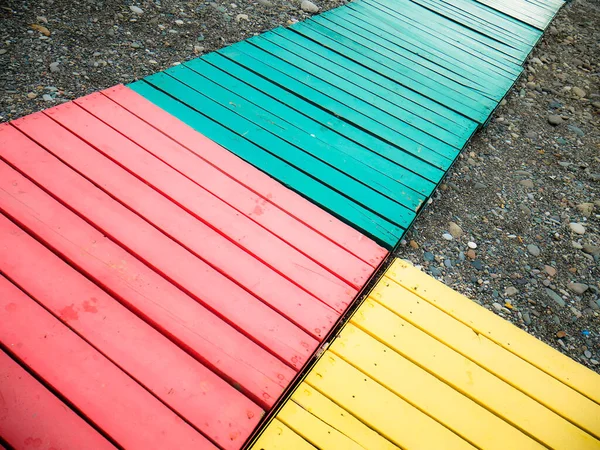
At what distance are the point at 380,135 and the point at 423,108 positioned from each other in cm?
60

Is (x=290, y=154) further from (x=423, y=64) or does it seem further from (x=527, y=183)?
(x=423, y=64)

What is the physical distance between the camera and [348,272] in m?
2.18

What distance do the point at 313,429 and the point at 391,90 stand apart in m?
2.71

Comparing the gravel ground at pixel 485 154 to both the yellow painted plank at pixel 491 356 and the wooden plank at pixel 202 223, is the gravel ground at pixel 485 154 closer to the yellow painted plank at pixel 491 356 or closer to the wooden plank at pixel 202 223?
the yellow painted plank at pixel 491 356

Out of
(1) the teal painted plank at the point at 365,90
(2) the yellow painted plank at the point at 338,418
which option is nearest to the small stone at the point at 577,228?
(1) the teal painted plank at the point at 365,90

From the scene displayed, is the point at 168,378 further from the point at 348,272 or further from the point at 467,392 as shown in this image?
the point at 467,392

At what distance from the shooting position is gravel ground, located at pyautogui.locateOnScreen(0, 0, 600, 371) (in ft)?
7.97

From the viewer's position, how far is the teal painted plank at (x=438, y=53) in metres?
3.86

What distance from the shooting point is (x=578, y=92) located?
414 centimetres

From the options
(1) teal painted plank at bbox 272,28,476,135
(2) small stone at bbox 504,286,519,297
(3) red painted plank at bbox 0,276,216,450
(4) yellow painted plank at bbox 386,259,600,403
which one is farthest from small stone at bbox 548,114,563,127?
(3) red painted plank at bbox 0,276,216,450

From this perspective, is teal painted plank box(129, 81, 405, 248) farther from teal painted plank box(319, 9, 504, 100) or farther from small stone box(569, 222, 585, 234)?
teal painted plank box(319, 9, 504, 100)

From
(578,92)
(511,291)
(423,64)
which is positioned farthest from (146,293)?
(578,92)

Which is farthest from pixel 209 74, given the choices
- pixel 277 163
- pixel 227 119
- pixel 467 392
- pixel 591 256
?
pixel 591 256

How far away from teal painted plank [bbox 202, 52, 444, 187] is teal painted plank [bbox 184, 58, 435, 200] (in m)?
0.02
